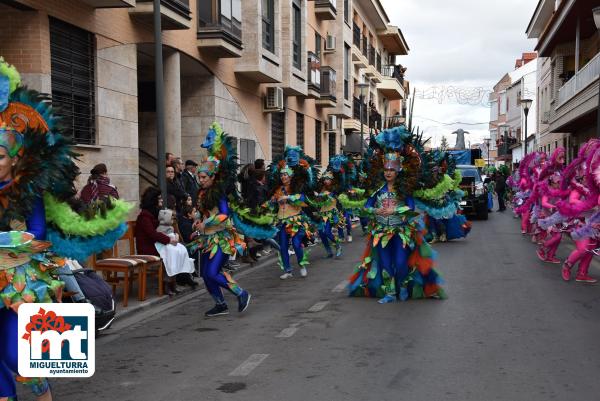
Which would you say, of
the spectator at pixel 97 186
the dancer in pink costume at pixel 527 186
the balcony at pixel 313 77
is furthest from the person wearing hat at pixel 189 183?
the balcony at pixel 313 77

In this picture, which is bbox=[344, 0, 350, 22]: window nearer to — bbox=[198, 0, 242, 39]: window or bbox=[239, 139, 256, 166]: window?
bbox=[239, 139, 256, 166]: window

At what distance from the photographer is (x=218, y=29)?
671 inches

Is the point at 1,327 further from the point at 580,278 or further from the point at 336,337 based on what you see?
the point at 580,278

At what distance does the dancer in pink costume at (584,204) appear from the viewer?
31.9 ft

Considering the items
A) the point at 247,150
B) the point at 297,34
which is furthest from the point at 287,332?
the point at 297,34

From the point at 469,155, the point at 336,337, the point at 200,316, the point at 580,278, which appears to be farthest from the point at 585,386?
the point at 469,155

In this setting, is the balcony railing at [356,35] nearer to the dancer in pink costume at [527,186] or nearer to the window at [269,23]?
the window at [269,23]

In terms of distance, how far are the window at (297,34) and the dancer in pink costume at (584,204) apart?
15673 millimetres

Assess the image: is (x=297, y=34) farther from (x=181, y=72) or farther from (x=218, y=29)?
(x=218, y=29)

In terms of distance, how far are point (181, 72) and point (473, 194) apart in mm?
12702

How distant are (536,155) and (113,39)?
36.3 ft

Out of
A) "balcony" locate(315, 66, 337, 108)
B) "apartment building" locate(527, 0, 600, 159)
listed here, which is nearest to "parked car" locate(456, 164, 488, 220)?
"apartment building" locate(527, 0, 600, 159)

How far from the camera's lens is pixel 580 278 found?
35.2 feet

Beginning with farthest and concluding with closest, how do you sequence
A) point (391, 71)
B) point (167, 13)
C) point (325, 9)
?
point (391, 71) → point (325, 9) → point (167, 13)
